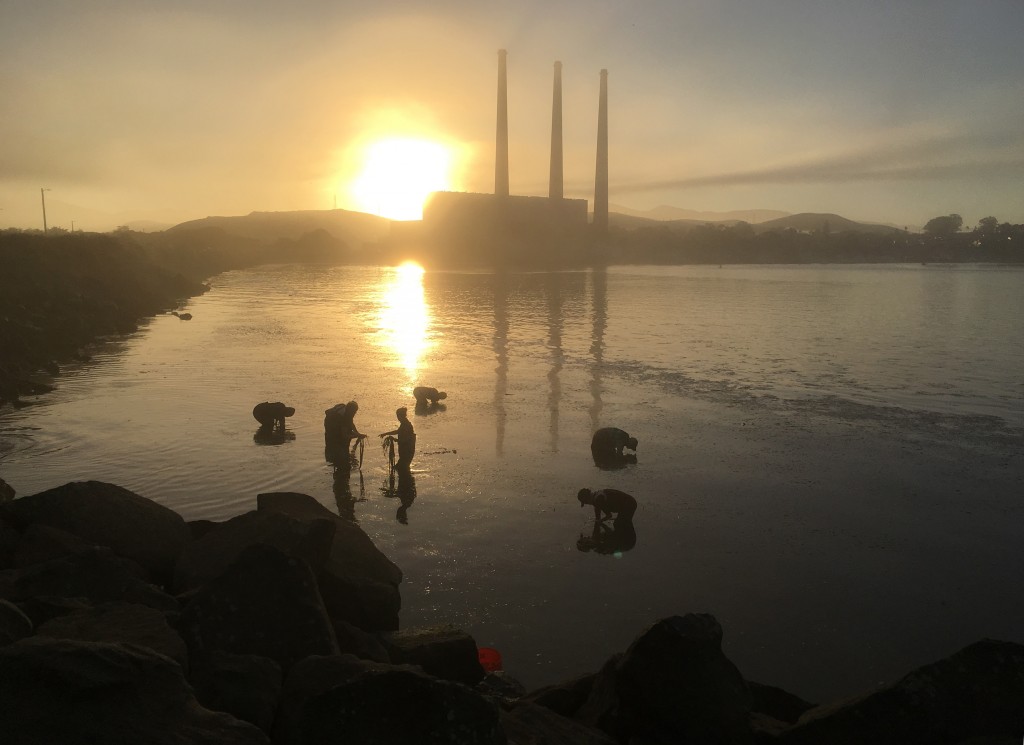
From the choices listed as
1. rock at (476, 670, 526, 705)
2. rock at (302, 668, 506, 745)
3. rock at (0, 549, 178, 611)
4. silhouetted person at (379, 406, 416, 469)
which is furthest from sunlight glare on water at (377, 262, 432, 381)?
rock at (302, 668, 506, 745)

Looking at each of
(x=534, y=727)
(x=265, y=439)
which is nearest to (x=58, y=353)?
(x=265, y=439)

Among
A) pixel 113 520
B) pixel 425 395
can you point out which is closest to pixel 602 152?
pixel 425 395

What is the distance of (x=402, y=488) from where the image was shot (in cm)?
1369

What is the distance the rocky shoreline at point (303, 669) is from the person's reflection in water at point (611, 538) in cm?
360

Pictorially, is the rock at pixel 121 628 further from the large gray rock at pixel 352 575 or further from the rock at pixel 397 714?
the large gray rock at pixel 352 575

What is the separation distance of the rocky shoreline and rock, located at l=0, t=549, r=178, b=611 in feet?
0.05

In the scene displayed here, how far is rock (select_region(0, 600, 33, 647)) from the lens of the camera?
5684 millimetres

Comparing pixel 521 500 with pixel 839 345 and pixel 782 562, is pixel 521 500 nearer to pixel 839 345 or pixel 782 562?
pixel 782 562

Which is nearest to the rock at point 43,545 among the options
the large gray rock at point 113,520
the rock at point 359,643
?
the large gray rock at point 113,520

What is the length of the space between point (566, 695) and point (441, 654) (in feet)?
3.92

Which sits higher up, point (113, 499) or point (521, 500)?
point (113, 499)

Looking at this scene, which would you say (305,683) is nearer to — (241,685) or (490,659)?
(241,685)

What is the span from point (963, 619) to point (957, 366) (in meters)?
21.5

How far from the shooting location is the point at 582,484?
46.4 ft
